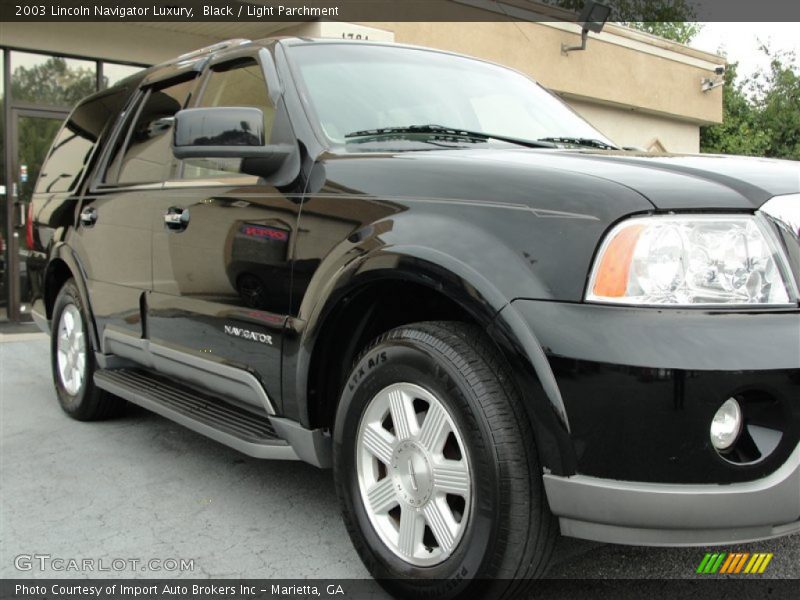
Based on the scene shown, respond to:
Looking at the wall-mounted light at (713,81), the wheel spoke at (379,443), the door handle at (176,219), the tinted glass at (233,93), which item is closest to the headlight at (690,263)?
the wheel spoke at (379,443)

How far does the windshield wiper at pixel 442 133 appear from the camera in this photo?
296 cm

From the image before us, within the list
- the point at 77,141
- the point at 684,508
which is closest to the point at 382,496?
the point at 684,508

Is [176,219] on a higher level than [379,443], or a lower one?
higher

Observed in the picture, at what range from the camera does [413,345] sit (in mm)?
2256

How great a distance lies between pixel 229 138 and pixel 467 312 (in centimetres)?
120

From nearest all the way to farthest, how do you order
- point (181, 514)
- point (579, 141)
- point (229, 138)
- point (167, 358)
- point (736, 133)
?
point (229, 138), point (181, 514), point (579, 141), point (167, 358), point (736, 133)

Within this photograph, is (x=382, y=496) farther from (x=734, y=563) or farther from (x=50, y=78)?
(x=50, y=78)

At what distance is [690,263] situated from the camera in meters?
1.92

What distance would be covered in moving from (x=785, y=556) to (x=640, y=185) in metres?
1.53

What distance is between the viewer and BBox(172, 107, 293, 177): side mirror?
2.82 metres

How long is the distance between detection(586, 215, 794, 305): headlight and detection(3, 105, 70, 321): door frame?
8.66 metres

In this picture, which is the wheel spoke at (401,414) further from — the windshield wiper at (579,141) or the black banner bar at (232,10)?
the black banner bar at (232,10)

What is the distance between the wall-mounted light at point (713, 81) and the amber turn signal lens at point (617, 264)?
18425 mm

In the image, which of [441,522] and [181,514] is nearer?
[441,522]
